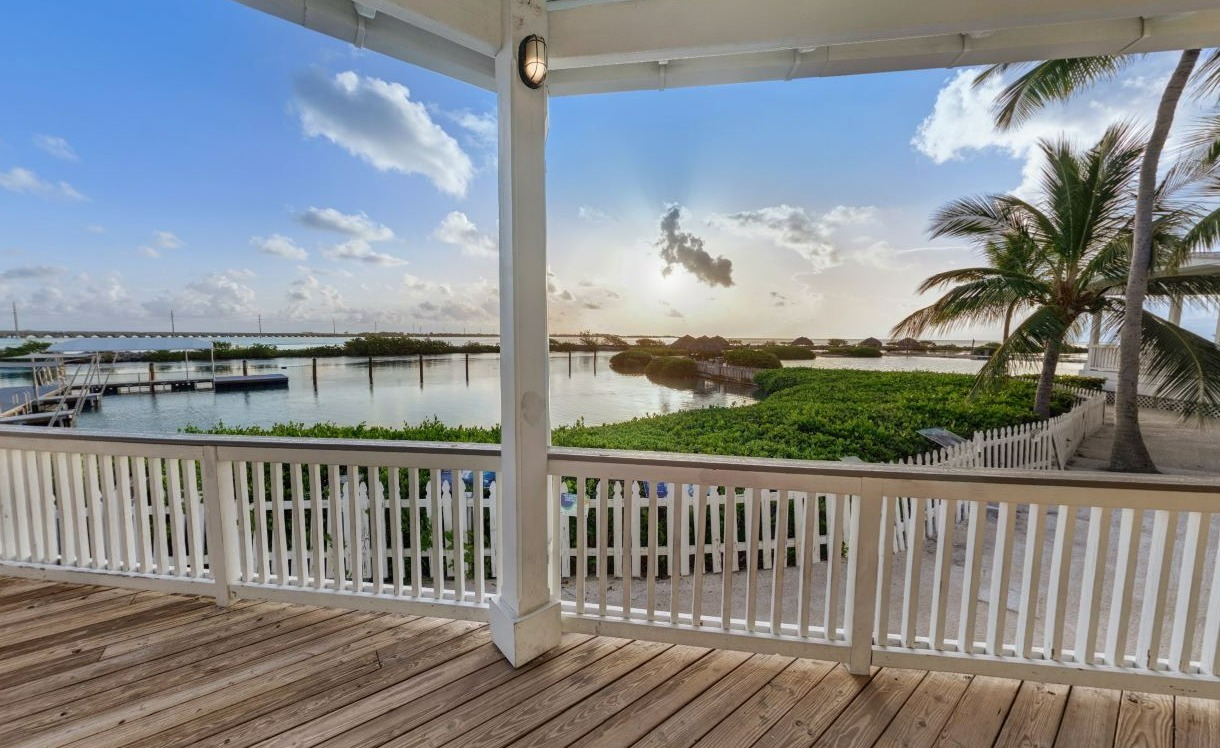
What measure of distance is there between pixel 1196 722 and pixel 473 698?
2.56m

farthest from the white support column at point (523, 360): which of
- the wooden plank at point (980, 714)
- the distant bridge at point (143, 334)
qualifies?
the distant bridge at point (143, 334)

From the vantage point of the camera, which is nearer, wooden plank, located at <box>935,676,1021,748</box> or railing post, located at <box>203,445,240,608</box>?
wooden plank, located at <box>935,676,1021,748</box>

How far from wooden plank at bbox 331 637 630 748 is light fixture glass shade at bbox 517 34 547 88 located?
2.30 meters

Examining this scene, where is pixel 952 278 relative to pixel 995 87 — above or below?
below

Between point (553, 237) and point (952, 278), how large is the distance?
2.67 meters

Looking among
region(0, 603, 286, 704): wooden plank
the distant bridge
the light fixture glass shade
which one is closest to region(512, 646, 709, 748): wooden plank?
region(0, 603, 286, 704): wooden plank

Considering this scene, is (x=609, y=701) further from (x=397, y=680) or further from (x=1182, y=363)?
(x=1182, y=363)

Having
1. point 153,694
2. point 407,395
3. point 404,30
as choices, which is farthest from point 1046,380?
point 153,694

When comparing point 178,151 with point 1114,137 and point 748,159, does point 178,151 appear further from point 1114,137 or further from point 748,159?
point 1114,137

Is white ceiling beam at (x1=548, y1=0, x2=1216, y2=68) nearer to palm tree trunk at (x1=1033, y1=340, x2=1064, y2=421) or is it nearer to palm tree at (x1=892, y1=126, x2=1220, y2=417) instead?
palm tree at (x1=892, y1=126, x2=1220, y2=417)

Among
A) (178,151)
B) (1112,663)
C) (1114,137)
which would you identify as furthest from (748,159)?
(178,151)

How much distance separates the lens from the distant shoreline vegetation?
3.30 m

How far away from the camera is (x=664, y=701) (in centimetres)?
160

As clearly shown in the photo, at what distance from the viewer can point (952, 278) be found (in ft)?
9.30
